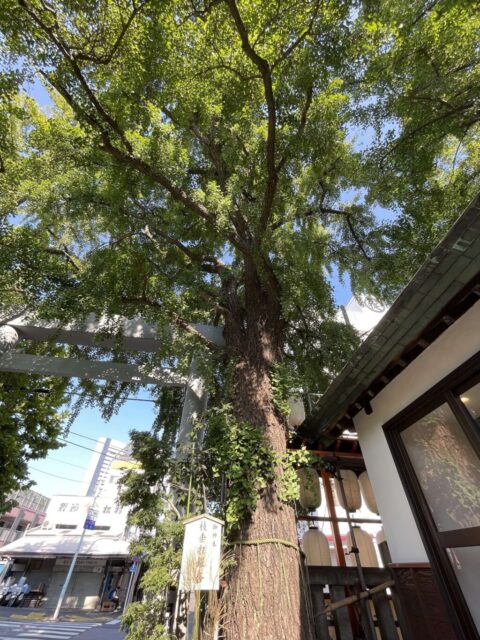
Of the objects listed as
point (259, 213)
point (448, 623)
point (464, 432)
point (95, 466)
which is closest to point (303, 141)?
point (259, 213)

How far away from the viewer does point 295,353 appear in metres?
5.44

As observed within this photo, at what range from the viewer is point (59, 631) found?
316 inches

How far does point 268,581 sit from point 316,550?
190 cm

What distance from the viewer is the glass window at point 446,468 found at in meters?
2.25

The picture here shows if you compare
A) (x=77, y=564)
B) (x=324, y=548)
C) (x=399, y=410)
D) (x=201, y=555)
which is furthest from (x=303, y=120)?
(x=77, y=564)

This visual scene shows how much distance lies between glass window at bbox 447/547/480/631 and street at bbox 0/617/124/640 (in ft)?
25.8

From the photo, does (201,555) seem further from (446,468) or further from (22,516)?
(22,516)

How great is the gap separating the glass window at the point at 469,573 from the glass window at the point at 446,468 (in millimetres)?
170

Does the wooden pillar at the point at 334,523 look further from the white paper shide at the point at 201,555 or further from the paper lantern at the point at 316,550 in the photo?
the white paper shide at the point at 201,555

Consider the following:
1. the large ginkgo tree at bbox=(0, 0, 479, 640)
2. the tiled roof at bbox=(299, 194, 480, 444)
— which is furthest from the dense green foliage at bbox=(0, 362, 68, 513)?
the tiled roof at bbox=(299, 194, 480, 444)

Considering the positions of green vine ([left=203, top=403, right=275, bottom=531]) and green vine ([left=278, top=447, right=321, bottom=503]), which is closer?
green vine ([left=203, top=403, right=275, bottom=531])

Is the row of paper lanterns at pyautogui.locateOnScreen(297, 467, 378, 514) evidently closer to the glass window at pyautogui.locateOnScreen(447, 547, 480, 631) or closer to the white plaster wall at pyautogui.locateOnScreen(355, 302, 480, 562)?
the white plaster wall at pyautogui.locateOnScreen(355, 302, 480, 562)

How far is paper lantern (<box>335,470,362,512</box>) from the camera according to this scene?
4137 millimetres

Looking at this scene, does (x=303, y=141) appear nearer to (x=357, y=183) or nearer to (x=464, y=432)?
(x=357, y=183)
